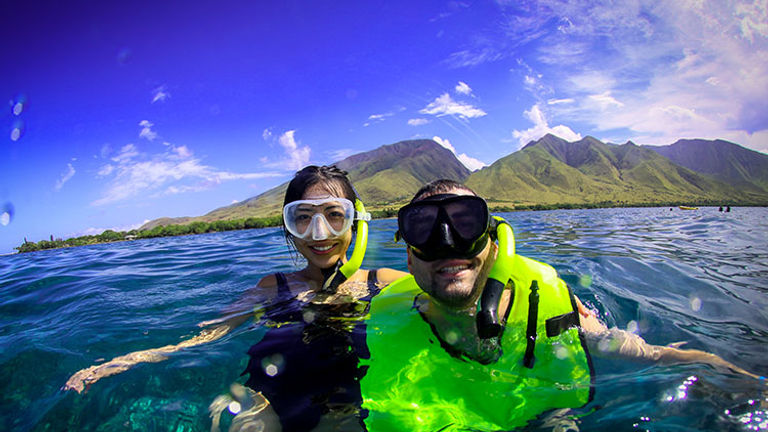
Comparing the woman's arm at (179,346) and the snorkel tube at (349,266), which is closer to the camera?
the woman's arm at (179,346)

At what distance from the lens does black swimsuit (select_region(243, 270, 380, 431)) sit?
208 cm

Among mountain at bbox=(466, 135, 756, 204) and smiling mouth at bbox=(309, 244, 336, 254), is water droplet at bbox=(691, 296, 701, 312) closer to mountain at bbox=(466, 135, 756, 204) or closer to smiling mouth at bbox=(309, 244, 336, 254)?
smiling mouth at bbox=(309, 244, 336, 254)

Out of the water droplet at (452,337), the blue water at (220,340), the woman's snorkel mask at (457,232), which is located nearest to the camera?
the blue water at (220,340)

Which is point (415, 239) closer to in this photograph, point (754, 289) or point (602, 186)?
point (754, 289)

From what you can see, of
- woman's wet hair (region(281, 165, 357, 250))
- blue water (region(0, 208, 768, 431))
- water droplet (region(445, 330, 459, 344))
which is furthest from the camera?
woman's wet hair (region(281, 165, 357, 250))

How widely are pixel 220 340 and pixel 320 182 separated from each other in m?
1.92

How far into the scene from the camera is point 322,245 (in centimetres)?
335

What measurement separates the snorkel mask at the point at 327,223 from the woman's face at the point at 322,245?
68 millimetres

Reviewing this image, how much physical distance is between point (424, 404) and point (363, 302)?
5.12 feet

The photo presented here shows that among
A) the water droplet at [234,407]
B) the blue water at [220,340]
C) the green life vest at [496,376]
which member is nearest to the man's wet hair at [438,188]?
the green life vest at [496,376]

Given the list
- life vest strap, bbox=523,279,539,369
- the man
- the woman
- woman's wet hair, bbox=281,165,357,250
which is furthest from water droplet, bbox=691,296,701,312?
woman's wet hair, bbox=281,165,357,250

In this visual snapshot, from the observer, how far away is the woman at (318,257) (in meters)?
3.28

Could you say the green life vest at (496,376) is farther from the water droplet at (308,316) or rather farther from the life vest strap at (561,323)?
the water droplet at (308,316)

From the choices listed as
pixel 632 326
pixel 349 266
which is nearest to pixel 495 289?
pixel 349 266
